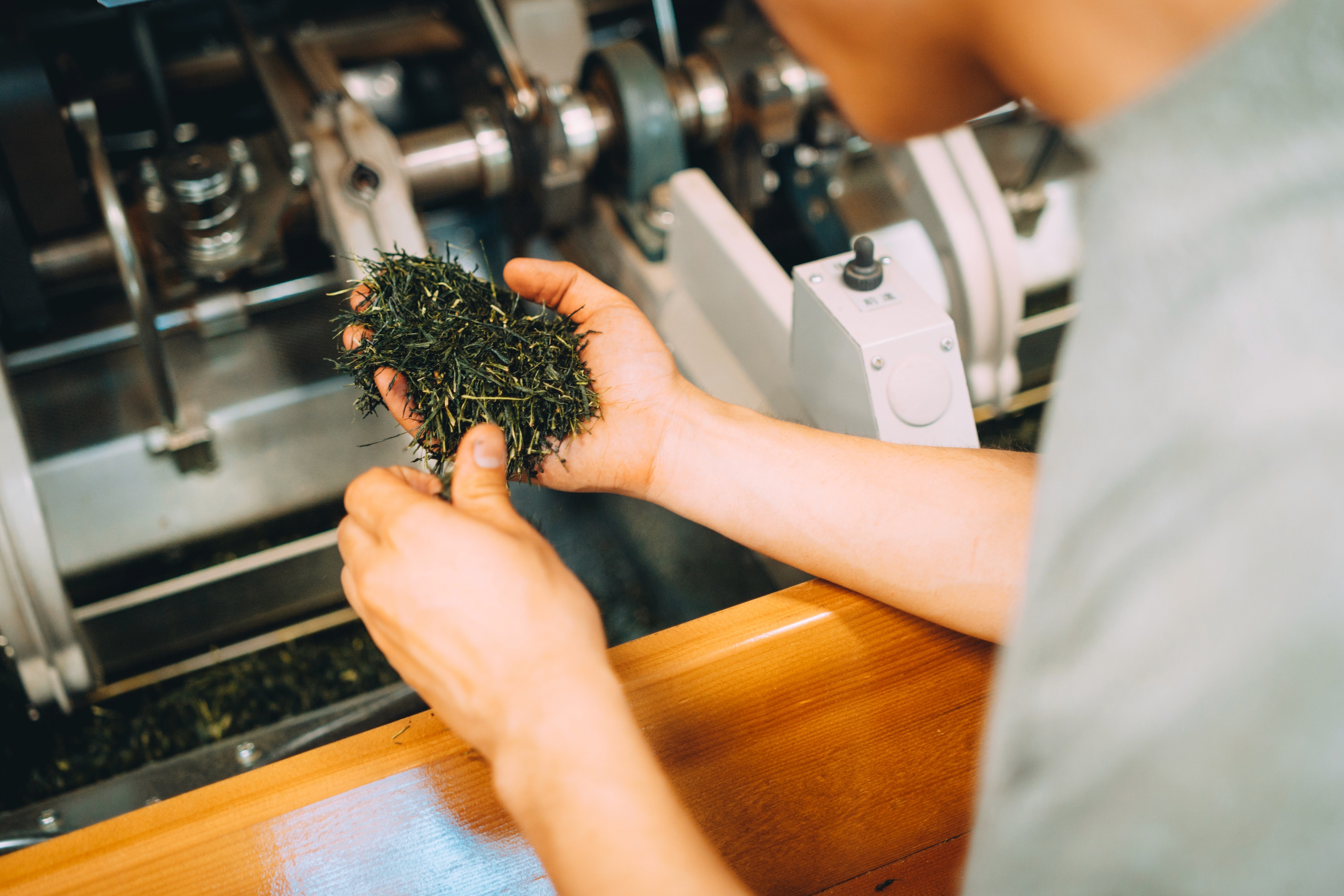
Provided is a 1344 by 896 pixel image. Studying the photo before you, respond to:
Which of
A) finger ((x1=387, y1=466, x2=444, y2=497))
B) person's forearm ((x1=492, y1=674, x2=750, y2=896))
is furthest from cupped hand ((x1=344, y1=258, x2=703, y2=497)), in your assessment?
person's forearm ((x1=492, y1=674, x2=750, y2=896))

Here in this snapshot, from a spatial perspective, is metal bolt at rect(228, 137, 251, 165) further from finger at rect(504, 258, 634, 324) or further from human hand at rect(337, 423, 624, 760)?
human hand at rect(337, 423, 624, 760)

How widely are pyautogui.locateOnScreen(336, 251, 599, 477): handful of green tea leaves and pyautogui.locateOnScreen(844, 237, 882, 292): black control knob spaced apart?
0.98 feet

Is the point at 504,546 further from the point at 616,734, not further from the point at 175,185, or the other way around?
the point at 175,185

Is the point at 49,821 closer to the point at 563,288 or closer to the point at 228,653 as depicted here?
the point at 228,653

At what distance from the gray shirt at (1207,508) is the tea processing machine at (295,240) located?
2.12 feet

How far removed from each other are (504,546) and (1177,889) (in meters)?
0.41

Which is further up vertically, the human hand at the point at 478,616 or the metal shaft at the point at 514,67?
the metal shaft at the point at 514,67

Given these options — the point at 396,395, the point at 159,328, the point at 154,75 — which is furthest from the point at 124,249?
the point at 396,395

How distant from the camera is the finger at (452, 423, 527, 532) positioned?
2.10ft

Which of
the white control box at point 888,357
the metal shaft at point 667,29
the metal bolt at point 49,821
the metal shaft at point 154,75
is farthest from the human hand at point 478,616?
the metal shaft at point 667,29

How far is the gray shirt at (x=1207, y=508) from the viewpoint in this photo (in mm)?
328

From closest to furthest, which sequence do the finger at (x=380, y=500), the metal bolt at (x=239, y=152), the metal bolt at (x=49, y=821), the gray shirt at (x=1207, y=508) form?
1. the gray shirt at (x=1207, y=508)
2. the finger at (x=380, y=500)
3. the metal bolt at (x=49, y=821)
4. the metal bolt at (x=239, y=152)

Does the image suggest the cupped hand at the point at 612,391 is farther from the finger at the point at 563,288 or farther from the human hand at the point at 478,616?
A: the human hand at the point at 478,616

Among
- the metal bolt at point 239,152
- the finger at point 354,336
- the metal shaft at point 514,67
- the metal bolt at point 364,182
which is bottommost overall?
the finger at point 354,336
